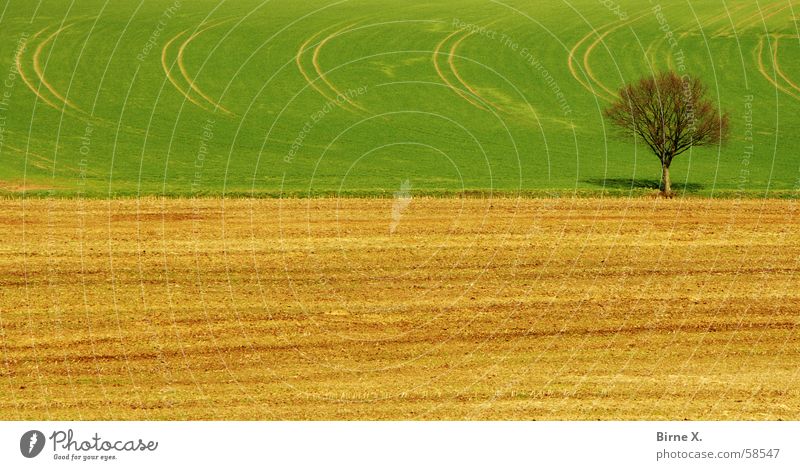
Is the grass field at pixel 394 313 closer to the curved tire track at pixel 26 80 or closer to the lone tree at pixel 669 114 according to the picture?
the lone tree at pixel 669 114

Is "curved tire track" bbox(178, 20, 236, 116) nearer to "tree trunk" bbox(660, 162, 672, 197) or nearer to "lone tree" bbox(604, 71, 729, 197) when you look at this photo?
"lone tree" bbox(604, 71, 729, 197)

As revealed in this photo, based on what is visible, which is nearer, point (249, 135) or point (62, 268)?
point (62, 268)

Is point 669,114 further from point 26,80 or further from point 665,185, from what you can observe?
point 26,80

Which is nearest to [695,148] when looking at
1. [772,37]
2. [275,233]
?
[772,37]

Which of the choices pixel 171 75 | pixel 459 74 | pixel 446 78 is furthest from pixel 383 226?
pixel 459 74

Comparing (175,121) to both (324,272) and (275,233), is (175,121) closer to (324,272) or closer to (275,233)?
(275,233)

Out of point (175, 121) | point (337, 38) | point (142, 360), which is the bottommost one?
point (142, 360)

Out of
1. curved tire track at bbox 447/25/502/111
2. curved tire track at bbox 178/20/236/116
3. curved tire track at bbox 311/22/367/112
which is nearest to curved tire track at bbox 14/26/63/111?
curved tire track at bbox 178/20/236/116
